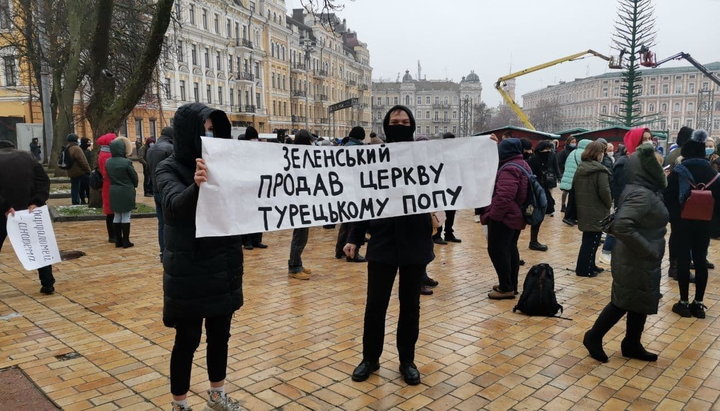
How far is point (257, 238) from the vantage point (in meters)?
9.57

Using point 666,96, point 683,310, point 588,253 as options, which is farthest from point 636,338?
point 666,96

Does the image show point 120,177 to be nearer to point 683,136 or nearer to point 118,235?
point 118,235

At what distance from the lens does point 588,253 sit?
24.7 ft

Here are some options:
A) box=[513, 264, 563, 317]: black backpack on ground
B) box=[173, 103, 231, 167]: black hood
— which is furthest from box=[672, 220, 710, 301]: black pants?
box=[173, 103, 231, 167]: black hood

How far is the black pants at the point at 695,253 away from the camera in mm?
5648

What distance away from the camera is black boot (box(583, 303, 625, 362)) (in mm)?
4488

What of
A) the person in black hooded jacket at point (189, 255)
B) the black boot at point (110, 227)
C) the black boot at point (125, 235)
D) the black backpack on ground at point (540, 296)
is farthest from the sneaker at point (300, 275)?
the black boot at point (110, 227)

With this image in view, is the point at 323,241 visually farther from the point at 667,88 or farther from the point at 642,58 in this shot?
the point at 667,88

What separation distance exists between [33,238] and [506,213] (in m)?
5.46

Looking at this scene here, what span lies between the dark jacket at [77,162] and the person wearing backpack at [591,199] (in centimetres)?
1094

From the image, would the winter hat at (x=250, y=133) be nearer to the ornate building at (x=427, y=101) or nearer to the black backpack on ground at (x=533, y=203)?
the black backpack on ground at (x=533, y=203)

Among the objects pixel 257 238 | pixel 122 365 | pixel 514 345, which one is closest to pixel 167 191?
pixel 122 365

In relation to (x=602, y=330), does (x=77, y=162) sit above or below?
above

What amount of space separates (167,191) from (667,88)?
12563 cm
